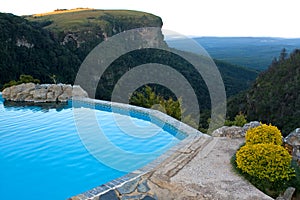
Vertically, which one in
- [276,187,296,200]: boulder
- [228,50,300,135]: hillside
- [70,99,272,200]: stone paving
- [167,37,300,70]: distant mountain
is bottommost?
[167,37,300,70]: distant mountain

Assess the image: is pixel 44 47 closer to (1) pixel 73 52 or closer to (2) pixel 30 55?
(2) pixel 30 55

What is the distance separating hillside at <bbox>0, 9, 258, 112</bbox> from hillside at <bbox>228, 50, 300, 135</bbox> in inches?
261

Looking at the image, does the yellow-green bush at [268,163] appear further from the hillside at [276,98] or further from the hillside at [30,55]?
the hillside at [30,55]

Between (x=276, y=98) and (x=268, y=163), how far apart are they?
2918 centimetres

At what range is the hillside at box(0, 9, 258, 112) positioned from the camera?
33094mm

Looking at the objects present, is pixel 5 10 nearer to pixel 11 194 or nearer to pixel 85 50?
pixel 85 50

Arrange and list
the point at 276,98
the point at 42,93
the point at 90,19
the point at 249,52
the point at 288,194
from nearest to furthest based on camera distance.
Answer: the point at 288,194 → the point at 42,93 → the point at 276,98 → the point at 90,19 → the point at 249,52

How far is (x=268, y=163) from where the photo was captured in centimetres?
500

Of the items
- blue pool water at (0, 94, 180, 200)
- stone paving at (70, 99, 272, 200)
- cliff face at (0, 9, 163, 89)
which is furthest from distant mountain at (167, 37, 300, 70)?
stone paving at (70, 99, 272, 200)

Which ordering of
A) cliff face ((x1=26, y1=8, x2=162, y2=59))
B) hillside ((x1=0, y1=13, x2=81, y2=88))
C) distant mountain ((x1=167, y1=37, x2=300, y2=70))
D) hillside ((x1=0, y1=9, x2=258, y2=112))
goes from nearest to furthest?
hillside ((x1=0, y1=13, x2=81, y2=88)) < hillside ((x1=0, y1=9, x2=258, y2=112)) < cliff face ((x1=26, y1=8, x2=162, y2=59)) < distant mountain ((x1=167, y1=37, x2=300, y2=70))

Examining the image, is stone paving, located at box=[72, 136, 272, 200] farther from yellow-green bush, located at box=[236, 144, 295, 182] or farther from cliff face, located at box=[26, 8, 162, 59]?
cliff face, located at box=[26, 8, 162, 59]

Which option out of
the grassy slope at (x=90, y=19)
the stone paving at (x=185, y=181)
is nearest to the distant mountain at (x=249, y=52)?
the grassy slope at (x=90, y=19)

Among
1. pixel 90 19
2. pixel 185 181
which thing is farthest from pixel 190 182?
pixel 90 19

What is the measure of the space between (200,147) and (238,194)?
2109mm
